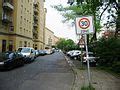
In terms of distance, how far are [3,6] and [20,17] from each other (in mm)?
9396

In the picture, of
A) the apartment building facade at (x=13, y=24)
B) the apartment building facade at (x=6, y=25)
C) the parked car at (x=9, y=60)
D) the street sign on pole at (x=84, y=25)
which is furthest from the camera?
the apartment building facade at (x=13, y=24)

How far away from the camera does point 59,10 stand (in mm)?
58562

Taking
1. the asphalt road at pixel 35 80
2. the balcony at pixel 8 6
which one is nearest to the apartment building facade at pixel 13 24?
the balcony at pixel 8 6

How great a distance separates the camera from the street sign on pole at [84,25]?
39.3 ft

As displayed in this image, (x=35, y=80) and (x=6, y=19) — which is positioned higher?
(x=6, y=19)

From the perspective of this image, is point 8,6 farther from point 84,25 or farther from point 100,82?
point 84,25

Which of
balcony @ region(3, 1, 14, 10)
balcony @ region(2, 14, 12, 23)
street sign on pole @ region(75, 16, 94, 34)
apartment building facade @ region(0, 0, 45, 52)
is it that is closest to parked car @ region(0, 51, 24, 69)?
street sign on pole @ region(75, 16, 94, 34)

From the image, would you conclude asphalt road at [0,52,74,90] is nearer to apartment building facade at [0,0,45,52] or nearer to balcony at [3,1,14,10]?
apartment building facade at [0,0,45,52]

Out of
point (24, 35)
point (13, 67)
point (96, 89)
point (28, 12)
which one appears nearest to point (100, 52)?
point (13, 67)

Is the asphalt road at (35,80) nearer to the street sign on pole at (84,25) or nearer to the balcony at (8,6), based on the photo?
the street sign on pole at (84,25)

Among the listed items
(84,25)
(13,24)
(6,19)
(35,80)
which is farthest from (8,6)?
(84,25)

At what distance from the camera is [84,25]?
12.0 m

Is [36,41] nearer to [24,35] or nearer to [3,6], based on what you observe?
[24,35]

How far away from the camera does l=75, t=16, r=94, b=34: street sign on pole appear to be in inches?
471
